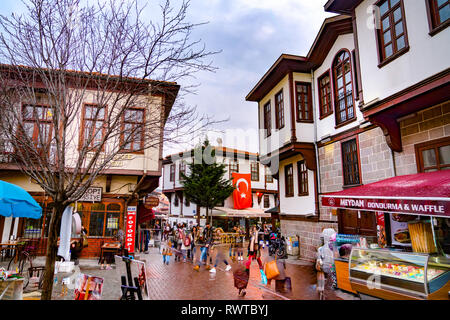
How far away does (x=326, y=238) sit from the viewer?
1117 cm

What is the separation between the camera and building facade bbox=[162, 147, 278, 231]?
107 feet

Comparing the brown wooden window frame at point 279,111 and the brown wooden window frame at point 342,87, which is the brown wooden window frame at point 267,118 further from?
the brown wooden window frame at point 342,87

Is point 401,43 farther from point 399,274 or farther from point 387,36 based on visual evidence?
point 399,274

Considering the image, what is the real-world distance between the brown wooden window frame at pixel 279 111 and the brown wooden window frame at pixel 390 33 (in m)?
6.76

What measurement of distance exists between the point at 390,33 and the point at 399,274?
22.3ft

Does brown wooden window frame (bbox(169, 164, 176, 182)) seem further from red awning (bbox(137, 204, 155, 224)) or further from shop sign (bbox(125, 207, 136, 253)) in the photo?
Result: shop sign (bbox(125, 207, 136, 253))

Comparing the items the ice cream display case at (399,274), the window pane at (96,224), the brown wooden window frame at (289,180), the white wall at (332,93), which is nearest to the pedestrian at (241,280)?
the ice cream display case at (399,274)

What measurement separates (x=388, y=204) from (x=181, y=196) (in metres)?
29.8

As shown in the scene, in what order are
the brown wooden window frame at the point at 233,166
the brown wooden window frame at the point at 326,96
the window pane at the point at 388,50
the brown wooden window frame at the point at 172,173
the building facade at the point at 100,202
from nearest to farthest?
the window pane at the point at 388,50, the brown wooden window frame at the point at 326,96, the building facade at the point at 100,202, the brown wooden window frame at the point at 233,166, the brown wooden window frame at the point at 172,173

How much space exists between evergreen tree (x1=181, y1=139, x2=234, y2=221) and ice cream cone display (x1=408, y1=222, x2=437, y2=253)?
22927mm

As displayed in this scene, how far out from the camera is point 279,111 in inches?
625

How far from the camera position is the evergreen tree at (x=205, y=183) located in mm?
29031

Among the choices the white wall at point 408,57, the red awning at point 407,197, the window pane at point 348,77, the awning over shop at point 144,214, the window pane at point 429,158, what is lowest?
the awning over shop at point 144,214

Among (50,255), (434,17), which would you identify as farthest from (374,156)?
(50,255)
